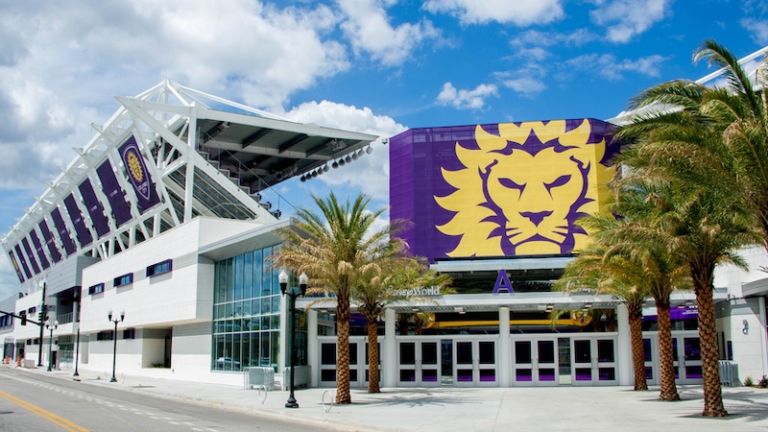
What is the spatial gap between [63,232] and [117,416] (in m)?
64.8

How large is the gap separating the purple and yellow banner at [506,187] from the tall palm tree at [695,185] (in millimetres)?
44219

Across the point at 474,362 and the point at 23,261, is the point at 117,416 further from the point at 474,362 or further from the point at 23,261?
the point at 23,261

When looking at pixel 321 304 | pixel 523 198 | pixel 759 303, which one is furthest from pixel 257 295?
pixel 523 198

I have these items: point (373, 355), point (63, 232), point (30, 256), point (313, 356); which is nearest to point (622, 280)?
point (373, 355)

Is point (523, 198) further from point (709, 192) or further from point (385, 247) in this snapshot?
point (709, 192)

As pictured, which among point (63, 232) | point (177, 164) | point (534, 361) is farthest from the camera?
point (63, 232)

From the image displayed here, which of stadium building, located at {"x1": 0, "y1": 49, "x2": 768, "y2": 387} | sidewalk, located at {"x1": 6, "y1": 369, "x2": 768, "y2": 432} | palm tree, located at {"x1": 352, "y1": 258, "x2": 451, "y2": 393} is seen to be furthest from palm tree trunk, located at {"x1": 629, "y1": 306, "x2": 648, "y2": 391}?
palm tree, located at {"x1": 352, "y1": 258, "x2": 451, "y2": 393}

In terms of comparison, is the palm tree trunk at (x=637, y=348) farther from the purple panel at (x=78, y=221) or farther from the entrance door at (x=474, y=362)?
the purple panel at (x=78, y=221)

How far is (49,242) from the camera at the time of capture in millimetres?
87438

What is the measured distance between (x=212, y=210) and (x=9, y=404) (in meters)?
31.1

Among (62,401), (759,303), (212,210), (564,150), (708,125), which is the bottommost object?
(62,401)

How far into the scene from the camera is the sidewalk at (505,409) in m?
18.5

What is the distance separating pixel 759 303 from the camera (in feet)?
101

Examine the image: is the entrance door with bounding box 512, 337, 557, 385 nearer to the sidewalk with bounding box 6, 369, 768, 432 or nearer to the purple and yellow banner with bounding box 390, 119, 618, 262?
the sidewalk with bounding box 6, 369, 768, 432
